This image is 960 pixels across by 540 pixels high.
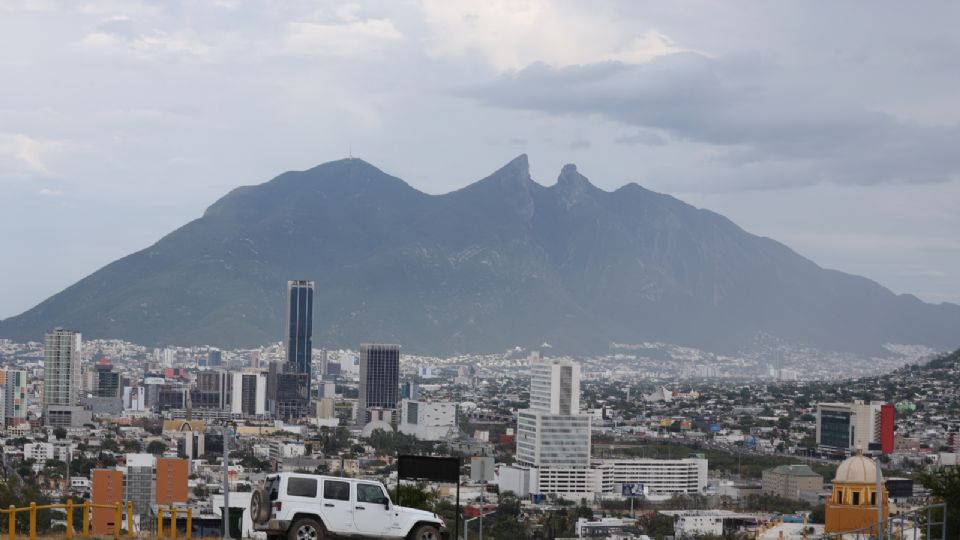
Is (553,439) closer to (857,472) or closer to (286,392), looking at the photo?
(857,472)

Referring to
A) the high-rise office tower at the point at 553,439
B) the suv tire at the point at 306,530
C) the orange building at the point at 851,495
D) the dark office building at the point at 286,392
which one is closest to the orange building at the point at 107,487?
the orange building at the point at 851,495

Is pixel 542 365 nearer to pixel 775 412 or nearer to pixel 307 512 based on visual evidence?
pixel 775 412

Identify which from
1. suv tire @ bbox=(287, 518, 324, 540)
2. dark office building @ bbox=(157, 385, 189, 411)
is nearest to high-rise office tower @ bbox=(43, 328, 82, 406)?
dark office building @ bbox=(157, 385, 189, 411)

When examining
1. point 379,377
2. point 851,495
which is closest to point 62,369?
point 379,377

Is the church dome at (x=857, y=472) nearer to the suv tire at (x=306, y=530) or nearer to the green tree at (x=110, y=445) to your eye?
the suv tire at (x=306, y=530)

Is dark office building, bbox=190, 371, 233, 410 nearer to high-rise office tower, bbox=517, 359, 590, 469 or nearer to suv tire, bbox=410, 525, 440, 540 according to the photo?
high-rise office tower, bbox=517, 359, 590, 469

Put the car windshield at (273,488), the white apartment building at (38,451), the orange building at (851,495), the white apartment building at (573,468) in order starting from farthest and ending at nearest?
the white apartment building at (38,451) → the white apartment building at (573,468) → the orange building at (851,495) → the car windshield at (273,488)
